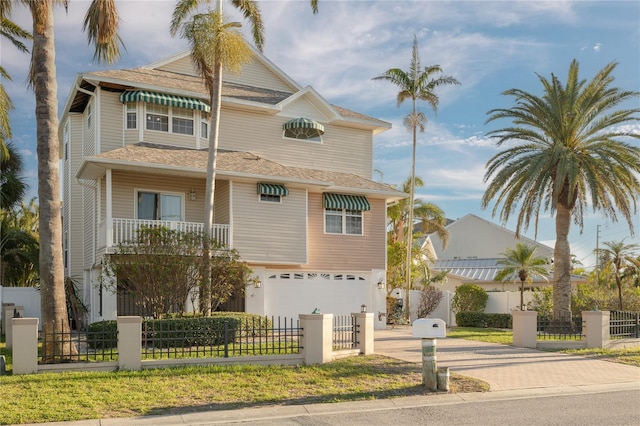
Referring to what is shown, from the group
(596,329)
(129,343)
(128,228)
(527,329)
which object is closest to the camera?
(129,343)

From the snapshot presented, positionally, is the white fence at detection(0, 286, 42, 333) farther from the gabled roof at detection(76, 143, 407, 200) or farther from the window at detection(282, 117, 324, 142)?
the window at detection(282, 117, 324, 142)

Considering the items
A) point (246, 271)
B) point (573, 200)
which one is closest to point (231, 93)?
point (246, 271)

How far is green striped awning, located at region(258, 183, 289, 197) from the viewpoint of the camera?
77.4 feet

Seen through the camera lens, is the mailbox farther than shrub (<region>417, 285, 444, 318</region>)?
No

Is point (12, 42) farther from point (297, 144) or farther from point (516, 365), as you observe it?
point (516, 365)

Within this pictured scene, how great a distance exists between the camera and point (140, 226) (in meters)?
20.9

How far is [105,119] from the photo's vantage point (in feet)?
76.8

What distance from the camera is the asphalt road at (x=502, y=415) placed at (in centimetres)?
995

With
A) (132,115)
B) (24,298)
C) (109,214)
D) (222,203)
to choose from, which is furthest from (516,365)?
(24,298)

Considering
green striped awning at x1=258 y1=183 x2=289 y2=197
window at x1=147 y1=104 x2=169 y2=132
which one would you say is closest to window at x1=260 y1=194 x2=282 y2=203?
green striped awning at x1=258 y1=183 x2=289 y2=197

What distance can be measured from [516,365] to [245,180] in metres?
12.0

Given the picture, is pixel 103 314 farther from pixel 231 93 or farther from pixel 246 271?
pixel 231 93

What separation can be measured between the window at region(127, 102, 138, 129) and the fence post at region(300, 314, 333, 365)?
12591 mm

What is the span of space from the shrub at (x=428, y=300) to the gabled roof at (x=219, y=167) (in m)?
6.70
